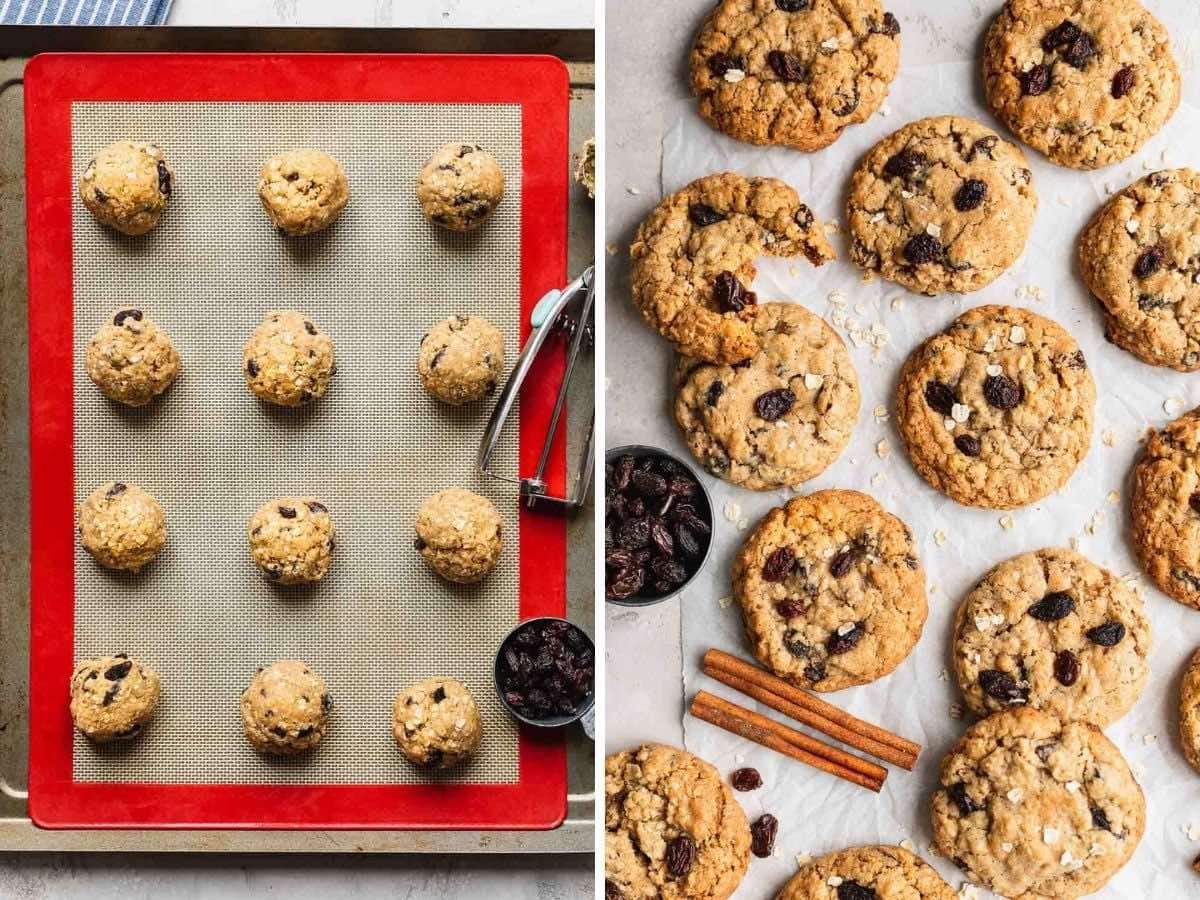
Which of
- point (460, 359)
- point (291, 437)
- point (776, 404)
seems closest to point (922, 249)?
point (776, 404)

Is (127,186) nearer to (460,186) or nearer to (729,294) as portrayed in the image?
(460,186)

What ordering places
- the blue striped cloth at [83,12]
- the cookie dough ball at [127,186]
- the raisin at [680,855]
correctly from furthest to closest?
the blue striped cloth at [83,12] < the cookie dough ball at [127,186] < the raisin at [680,855]

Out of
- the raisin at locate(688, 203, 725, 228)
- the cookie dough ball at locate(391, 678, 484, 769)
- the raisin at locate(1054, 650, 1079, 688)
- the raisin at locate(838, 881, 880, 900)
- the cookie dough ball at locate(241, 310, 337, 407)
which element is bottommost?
the raisin at locate(838, 881, 880, 900)

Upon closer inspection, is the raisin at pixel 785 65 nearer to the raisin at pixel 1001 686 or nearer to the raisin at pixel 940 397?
the raisin at pixel 940 397

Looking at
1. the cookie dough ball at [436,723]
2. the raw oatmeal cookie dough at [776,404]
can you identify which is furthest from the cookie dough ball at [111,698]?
the raw oatmeal cookie dough at [776,404]

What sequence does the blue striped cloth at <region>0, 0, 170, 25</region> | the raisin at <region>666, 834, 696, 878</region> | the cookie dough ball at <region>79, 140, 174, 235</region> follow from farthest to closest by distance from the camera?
the blue striped cloth at <region>0, 0, 170, 25</region> → the cookie dough ball at <region>79, 140, 174, 235</region> → the raisin at <region>666, 834, 696, 878</region>

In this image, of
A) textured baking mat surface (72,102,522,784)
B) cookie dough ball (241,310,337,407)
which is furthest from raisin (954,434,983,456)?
cookie dough ball (241,310,337,407)

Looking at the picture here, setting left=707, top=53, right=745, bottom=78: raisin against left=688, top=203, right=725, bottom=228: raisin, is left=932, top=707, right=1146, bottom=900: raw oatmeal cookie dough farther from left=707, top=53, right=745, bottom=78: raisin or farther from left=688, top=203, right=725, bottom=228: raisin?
left=707, top=53, right=745, bottom=78: raisin
